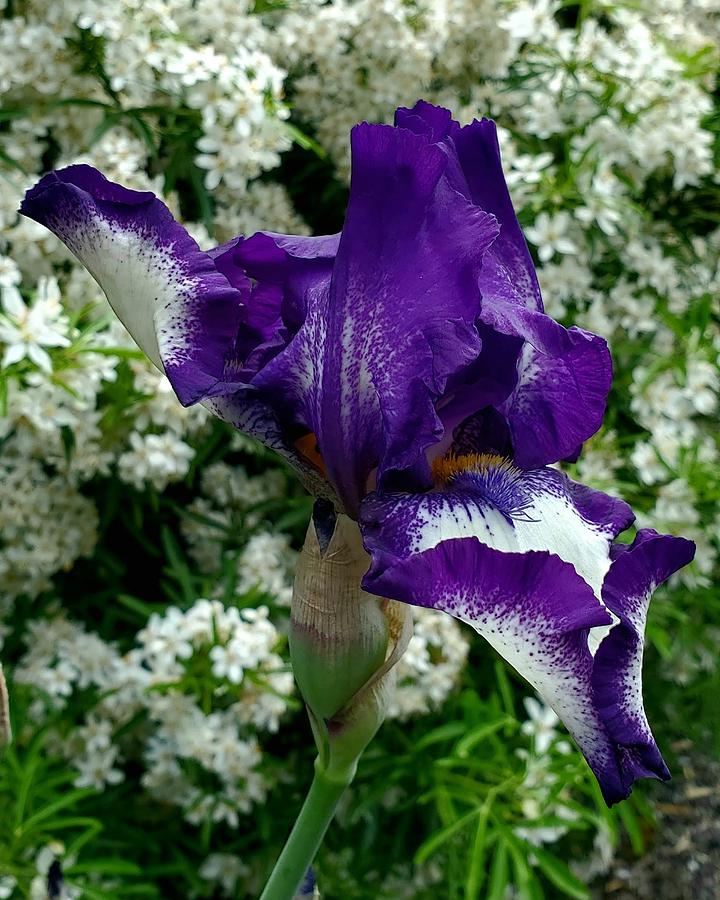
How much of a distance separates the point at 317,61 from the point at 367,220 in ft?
4.58

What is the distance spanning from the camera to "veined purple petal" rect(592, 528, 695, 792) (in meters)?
0.44

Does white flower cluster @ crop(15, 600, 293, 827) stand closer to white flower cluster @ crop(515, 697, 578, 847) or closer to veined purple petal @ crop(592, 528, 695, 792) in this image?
white flower cluster @ crop(515, 697, 578, 847)

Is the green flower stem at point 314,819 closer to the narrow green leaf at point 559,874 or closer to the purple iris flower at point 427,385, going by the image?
the purple iris flower at point 427,385

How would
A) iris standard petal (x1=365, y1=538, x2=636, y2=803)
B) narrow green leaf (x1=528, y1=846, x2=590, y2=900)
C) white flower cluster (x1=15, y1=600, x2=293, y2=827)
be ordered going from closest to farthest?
iris standard petal (x1=365, y1=538, x2=636, y2=803) < white flower cluster (x1=15, y1=600, x2=293, y2=827) < narrow green leaf (x1=528, y1=846, x2=590, y2=900)

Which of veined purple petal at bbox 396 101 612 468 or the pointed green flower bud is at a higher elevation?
veined purple petal at bbox 396 101 612 468

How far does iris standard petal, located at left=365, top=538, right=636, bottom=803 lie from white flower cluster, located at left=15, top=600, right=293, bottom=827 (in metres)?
0.93

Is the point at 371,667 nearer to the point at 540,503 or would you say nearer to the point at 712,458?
the point at 540,503

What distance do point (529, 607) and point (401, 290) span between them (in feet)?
0.56

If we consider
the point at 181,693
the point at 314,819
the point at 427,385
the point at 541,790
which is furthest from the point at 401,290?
the point at 541,790

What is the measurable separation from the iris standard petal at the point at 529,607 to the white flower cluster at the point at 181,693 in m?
0.93

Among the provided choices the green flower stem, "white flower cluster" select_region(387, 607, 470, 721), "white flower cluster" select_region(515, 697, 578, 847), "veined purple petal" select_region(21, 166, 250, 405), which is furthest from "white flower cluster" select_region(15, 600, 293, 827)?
"veined purple petal" select_region(21, 166, 250, 405)

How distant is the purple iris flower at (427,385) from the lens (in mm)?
Answer: 434

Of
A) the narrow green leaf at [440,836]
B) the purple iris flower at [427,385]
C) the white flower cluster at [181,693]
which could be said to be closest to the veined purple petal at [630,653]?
the purple iris flower at [427,385]

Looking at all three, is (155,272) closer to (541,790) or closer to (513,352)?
(513,352)
